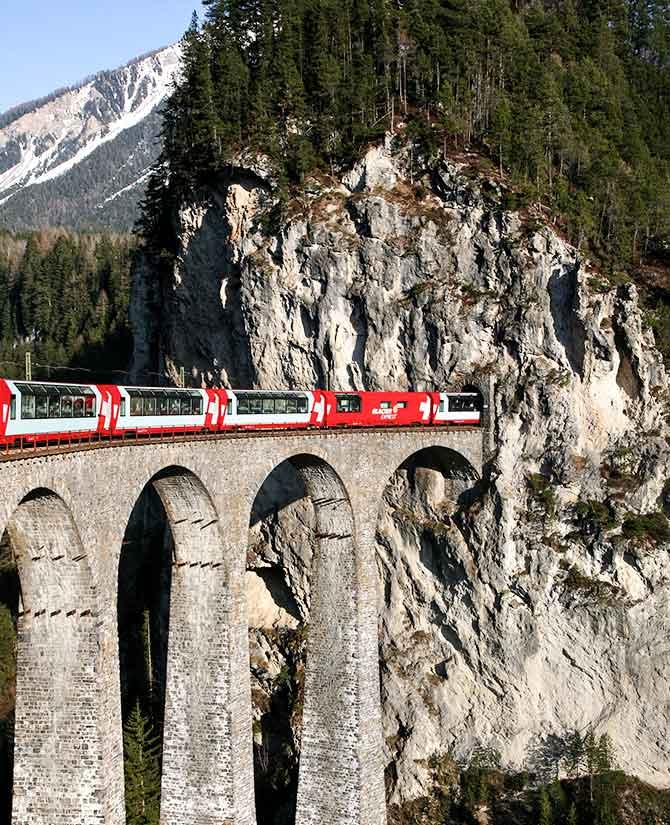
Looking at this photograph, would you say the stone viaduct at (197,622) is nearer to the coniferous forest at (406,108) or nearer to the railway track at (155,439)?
the railway track at (155,439)

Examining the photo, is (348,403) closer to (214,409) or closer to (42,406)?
(214,409)

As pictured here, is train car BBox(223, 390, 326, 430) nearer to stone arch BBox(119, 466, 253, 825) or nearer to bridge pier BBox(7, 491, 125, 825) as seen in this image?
stone arch BBox(119, 466, 253, 825)

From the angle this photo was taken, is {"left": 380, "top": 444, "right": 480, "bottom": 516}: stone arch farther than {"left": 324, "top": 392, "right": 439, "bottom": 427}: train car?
Yes

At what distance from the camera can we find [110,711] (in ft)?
103

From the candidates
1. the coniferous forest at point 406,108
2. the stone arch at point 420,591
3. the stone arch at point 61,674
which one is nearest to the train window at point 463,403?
the stone arch at point 420,591

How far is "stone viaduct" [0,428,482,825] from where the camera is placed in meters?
30.8

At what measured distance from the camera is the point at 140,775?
1887 inches

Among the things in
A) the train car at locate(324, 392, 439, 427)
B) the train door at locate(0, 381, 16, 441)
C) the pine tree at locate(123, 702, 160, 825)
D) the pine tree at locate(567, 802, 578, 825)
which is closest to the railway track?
the train door at locate(0, 381, 16, 441)

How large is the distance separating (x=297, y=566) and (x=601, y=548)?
1711 cm

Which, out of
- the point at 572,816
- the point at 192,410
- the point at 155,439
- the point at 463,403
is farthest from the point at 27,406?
the point at 572,816

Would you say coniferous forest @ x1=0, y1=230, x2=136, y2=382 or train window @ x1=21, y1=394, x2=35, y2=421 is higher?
coniferous forest @ x1=0, y1=230, x2=136, y2=382

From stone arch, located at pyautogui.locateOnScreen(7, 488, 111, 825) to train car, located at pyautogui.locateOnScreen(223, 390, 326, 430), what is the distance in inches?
516

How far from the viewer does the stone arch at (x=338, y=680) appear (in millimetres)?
47344

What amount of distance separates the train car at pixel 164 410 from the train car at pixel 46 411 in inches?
45.9
